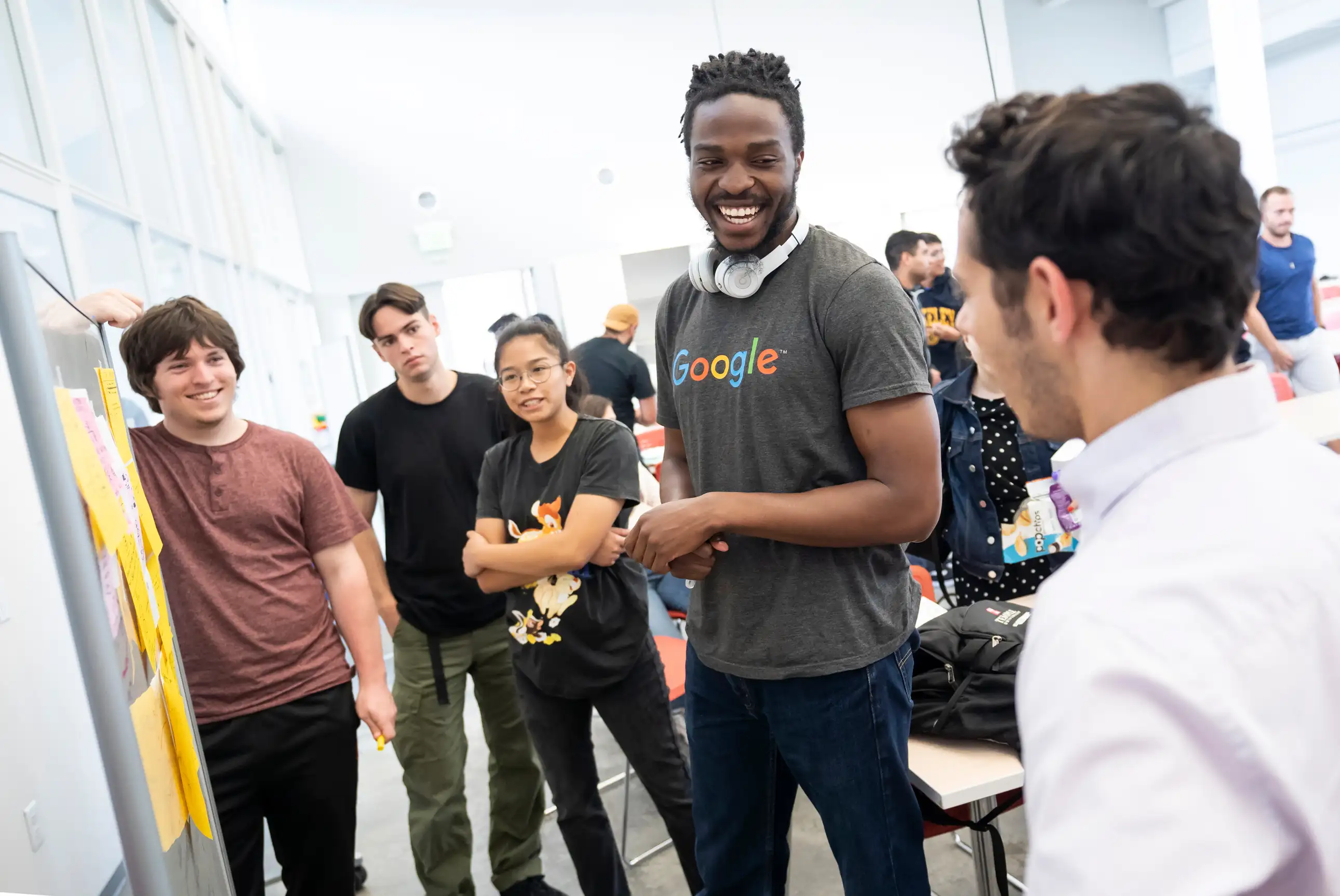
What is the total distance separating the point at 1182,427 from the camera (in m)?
0.60

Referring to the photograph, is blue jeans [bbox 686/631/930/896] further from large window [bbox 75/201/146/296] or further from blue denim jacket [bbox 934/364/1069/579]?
large window [bbox 75/201/146/296]

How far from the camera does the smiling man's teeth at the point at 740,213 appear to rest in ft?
4.41

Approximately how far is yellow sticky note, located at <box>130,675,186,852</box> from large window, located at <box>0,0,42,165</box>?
2.27 meters

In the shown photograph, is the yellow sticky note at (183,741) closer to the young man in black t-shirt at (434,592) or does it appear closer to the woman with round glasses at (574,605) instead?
the woman with round glasses at (574,605)

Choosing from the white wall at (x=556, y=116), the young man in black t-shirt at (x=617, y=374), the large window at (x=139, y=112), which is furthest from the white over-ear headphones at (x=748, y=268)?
the white wall at (x=556, y=116)

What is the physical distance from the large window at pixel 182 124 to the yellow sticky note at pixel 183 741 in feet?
14.5

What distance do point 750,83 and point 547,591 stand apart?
50.1 inches

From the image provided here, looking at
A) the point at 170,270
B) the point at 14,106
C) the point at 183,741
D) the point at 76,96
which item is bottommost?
the point at 183,741

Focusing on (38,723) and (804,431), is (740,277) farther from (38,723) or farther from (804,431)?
(38,723)

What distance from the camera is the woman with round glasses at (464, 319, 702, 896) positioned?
2096 millimetres

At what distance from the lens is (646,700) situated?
215cm

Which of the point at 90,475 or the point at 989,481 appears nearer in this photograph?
the point at 90,475

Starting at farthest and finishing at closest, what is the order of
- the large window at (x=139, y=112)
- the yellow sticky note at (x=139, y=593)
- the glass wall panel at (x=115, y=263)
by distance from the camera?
the large window at (x=139, y=112), the glass wall panel at (x=115, y=263), the yellow sticky note at (x=139, y=593)

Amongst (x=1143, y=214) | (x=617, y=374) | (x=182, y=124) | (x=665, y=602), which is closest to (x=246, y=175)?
(x=182, y=124)
